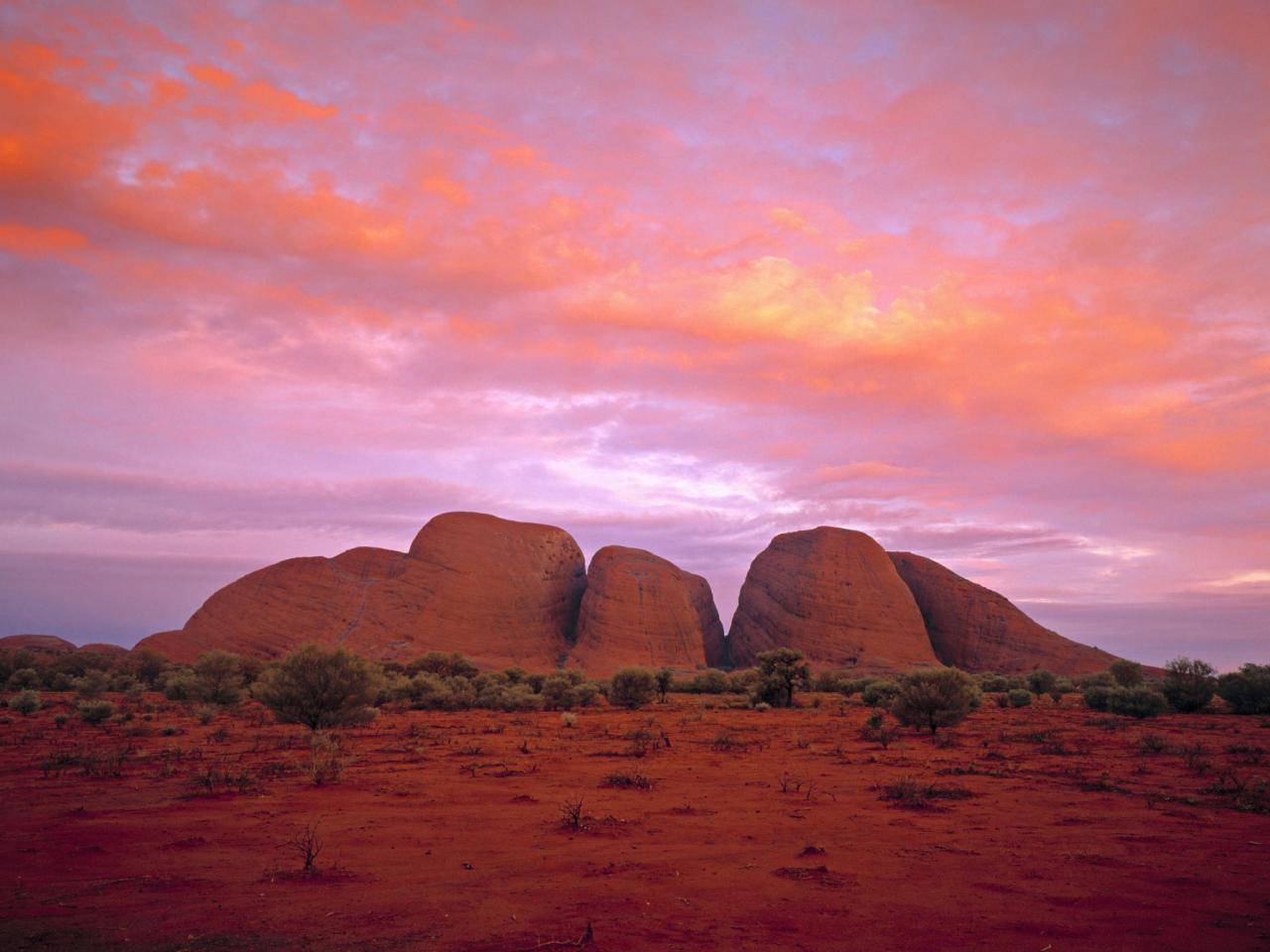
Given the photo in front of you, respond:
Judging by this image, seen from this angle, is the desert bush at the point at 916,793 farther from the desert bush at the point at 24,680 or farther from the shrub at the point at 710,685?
the desert bush at the point at 24,680

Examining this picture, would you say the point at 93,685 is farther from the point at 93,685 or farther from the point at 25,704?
the point at 25,704

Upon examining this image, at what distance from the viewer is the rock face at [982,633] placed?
56.6 m

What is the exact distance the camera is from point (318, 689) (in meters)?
16.0

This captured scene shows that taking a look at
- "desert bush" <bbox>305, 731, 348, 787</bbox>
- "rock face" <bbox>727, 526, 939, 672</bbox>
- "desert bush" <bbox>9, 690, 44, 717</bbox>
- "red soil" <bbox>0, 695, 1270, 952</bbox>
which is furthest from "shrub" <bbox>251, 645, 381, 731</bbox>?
"rock face" <bbox>727, 526, 939, 672</bbox>

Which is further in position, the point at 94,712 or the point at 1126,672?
the point at 1126,672

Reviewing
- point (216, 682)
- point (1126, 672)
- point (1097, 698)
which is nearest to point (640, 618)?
point (1126, 672)

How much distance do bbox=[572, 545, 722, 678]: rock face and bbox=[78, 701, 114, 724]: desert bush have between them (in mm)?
38896

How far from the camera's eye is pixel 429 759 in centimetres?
1309

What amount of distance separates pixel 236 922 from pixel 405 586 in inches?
2187

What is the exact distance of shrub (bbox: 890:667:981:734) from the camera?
16.8 metres

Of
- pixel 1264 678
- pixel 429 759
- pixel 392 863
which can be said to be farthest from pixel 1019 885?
pixel 1264 678

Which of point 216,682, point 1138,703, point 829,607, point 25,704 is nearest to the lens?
point 1138,703

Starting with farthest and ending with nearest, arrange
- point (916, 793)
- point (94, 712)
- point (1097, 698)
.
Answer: point (1097, 698) < point (94, 712) < point (916, 793)

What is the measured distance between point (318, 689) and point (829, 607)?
167 ft
